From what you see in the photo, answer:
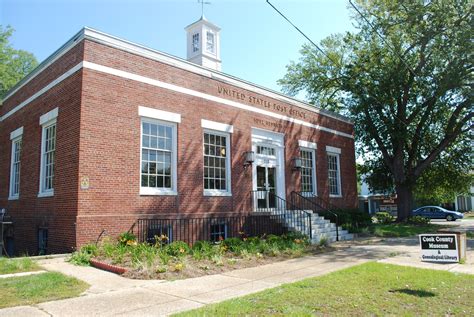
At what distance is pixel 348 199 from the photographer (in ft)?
75.6

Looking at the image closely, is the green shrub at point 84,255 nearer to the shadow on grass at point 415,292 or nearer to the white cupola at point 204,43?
the shadow on grass at point 415,292

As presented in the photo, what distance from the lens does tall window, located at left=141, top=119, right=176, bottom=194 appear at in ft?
42.5

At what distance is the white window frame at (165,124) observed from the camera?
42.0 feet

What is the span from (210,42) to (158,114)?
12.5m

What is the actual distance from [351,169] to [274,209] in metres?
8.43

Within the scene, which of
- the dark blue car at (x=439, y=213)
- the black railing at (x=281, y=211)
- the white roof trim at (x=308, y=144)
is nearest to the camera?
the black railing at (x=281, y=211)

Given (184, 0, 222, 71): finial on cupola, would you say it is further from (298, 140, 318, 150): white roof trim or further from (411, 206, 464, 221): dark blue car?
(411, 206, 464, 221): dark blue car

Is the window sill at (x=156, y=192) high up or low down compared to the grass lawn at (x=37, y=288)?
up

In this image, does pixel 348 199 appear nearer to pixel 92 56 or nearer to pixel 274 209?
pixel 274 209

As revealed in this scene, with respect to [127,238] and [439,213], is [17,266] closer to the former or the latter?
[127,238]

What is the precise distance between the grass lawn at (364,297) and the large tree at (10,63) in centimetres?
3093

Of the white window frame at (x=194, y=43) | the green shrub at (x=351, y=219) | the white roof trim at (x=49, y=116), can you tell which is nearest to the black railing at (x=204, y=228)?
the green shrub at (x=351, y=219)

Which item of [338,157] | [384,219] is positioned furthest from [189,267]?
[384,219]

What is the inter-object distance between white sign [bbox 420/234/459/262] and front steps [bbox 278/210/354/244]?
7133 millimetres
